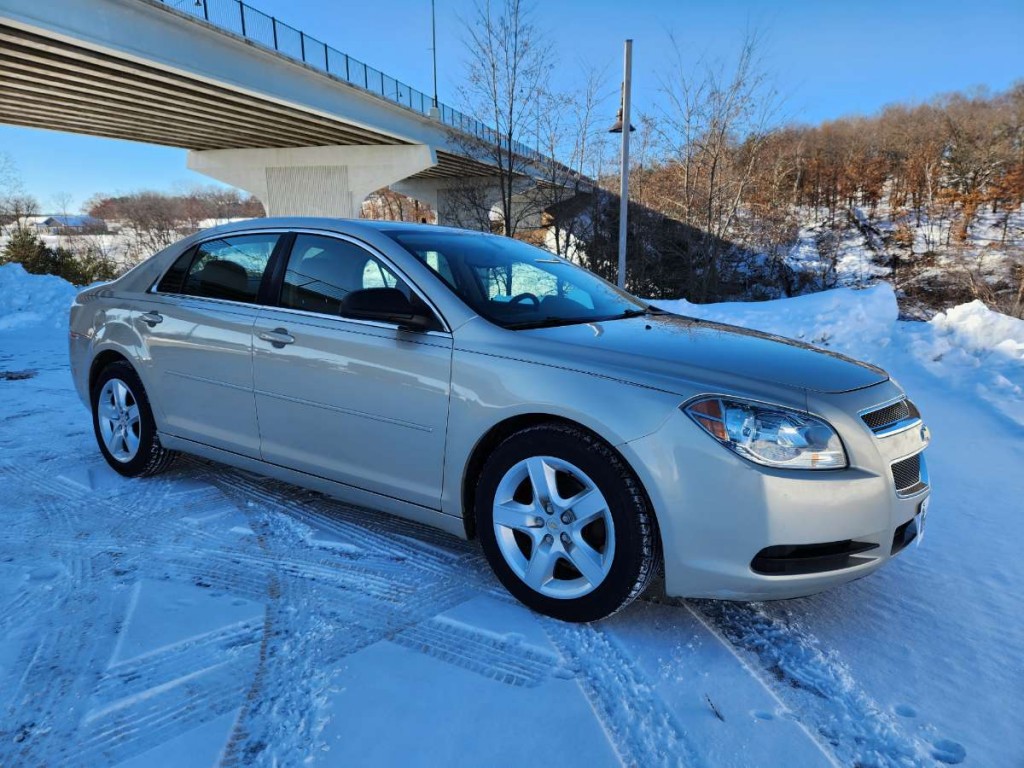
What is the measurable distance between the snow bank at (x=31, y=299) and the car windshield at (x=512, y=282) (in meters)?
11.3

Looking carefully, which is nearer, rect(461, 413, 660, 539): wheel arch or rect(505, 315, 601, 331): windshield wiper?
rect(461, 413, 660, 539): wheel arch

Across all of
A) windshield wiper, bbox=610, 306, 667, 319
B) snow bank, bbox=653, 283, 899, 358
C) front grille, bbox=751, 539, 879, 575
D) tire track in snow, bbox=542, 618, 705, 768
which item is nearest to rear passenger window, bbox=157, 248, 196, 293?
windshield wiper, bbox=610, 306, 667, 319

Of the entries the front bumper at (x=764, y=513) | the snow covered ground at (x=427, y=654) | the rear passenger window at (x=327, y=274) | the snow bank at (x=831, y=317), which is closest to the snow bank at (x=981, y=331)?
the snow bank at (x=831, y=317)

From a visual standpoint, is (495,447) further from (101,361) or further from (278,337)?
(101,361)

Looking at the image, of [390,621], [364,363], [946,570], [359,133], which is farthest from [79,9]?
[946,570]

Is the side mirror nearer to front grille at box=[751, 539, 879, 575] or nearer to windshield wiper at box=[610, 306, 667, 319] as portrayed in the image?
windshield wiper at box=[610, 306, 667, 319]

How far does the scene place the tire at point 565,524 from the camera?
2.27 metres

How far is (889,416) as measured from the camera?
239cm

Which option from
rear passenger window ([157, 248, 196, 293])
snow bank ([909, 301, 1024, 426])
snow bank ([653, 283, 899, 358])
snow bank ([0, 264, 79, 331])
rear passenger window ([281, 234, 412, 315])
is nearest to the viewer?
rear passenger window ([281, 234, 412, 315])

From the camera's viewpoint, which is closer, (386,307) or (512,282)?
(386,307)

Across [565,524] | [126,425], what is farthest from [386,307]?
[126,425]

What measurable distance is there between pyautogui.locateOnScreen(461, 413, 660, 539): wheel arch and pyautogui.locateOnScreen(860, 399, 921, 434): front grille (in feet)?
2.80

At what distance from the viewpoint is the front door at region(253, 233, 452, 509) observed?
2.75 metres

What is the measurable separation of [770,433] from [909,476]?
2.21 feet
